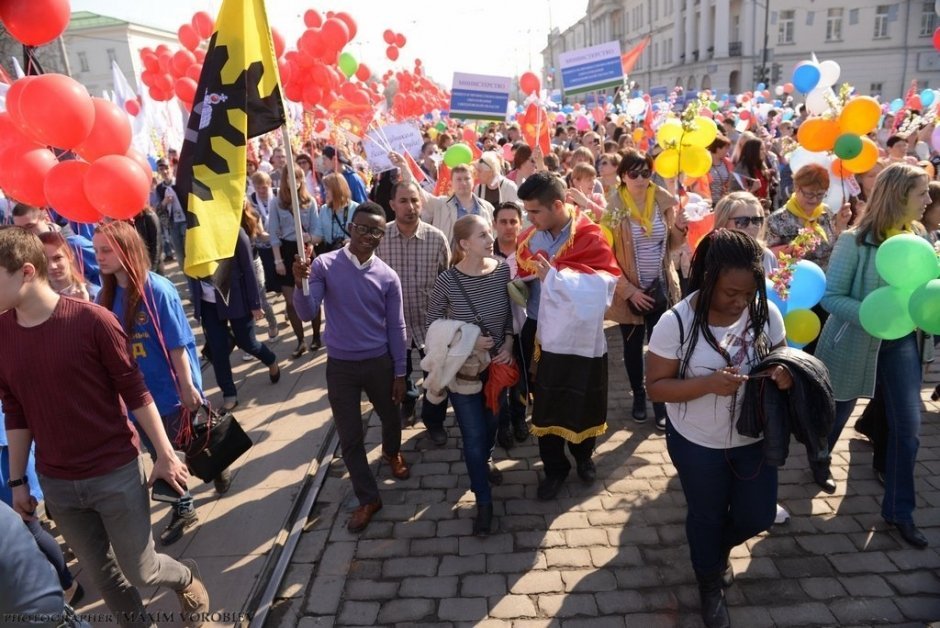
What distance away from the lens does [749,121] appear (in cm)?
1580

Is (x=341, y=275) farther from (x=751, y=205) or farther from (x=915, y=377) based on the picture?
(x=915, y=377)

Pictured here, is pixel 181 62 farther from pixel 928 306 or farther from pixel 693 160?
pixel 928 306

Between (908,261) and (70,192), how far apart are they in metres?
4.35

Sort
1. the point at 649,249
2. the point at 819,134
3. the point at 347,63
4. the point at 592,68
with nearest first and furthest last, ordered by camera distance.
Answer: the point at 649,249, the point at 819,134, the point at 592,68, the point at 347,63

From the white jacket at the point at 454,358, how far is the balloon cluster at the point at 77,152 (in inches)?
70.9

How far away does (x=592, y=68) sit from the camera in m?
10.5

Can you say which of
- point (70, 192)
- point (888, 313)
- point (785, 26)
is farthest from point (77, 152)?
point (785, 26)

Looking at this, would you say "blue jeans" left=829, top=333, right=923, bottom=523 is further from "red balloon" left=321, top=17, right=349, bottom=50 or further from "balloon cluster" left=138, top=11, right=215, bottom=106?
"balloon cluster" left=138, top=11, right=215, bottom=106

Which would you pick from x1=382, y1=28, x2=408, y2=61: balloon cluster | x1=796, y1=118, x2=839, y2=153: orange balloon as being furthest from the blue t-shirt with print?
x1=382, y1=28, x2=408, y2=61: balloon cluster

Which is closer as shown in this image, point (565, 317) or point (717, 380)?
point (717, 380)

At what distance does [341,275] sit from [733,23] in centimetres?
5994

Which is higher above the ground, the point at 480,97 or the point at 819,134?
the point at 480,97

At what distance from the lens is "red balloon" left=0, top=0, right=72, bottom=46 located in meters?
3.16

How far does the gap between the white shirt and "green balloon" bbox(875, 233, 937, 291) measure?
33.9 inches
